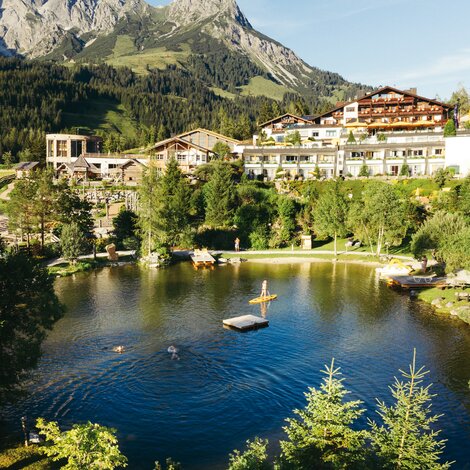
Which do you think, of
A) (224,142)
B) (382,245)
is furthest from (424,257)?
(224,142)

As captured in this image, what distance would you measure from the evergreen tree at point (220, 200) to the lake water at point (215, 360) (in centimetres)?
2753

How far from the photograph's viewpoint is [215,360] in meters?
35.8

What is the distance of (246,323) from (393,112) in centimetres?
9841

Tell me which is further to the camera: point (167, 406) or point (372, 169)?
point (372, 169)

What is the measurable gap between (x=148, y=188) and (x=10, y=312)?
156 feet

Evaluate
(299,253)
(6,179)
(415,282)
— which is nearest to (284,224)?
(299,253)

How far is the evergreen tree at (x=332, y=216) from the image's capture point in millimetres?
77625

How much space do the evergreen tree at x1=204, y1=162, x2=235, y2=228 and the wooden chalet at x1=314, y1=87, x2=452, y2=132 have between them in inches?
2013

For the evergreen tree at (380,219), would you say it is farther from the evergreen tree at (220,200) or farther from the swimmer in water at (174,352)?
the swimmer in water at (174,352)

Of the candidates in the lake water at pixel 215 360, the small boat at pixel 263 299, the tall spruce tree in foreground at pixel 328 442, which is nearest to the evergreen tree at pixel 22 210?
the lake water at pixel 215 360

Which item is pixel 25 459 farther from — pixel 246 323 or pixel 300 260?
pixel 300 260

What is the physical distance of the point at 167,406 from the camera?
2892 cm

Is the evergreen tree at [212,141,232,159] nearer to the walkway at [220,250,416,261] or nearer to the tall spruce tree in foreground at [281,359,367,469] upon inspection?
the walkway at [220,250,416,261]

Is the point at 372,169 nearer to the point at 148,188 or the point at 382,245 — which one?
the point at 382,245
